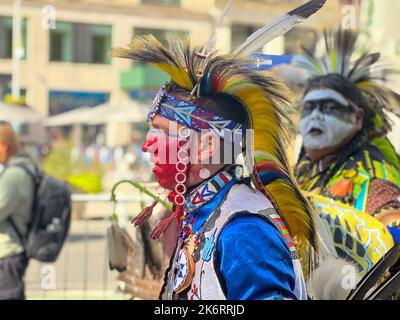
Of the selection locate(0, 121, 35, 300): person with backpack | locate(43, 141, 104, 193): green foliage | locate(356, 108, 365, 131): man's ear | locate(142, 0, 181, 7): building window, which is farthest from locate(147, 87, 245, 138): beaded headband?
locate(142, 0, 181, 7): building window

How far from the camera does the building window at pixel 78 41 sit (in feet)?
105

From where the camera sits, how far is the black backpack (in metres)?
5.69

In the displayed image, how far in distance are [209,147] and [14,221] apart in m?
3.41

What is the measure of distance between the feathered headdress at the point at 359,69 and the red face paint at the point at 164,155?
2.35 m

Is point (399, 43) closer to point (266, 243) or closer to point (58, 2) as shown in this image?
point (266, 243)

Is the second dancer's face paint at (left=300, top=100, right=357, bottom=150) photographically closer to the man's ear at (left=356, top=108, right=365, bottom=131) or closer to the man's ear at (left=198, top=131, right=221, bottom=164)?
the man's ear at (left=356, top=108, right=365, bottom=131)

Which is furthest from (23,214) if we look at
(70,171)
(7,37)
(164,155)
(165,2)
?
(165,2)

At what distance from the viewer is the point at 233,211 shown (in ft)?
7.57

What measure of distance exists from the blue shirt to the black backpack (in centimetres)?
361

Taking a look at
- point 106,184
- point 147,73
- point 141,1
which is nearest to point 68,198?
point 106,184

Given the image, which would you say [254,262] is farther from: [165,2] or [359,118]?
[165,2]

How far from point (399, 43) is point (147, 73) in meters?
23.3

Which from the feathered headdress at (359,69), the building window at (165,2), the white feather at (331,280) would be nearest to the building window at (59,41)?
the building window at (165,2)

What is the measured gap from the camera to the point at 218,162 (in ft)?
8.09
